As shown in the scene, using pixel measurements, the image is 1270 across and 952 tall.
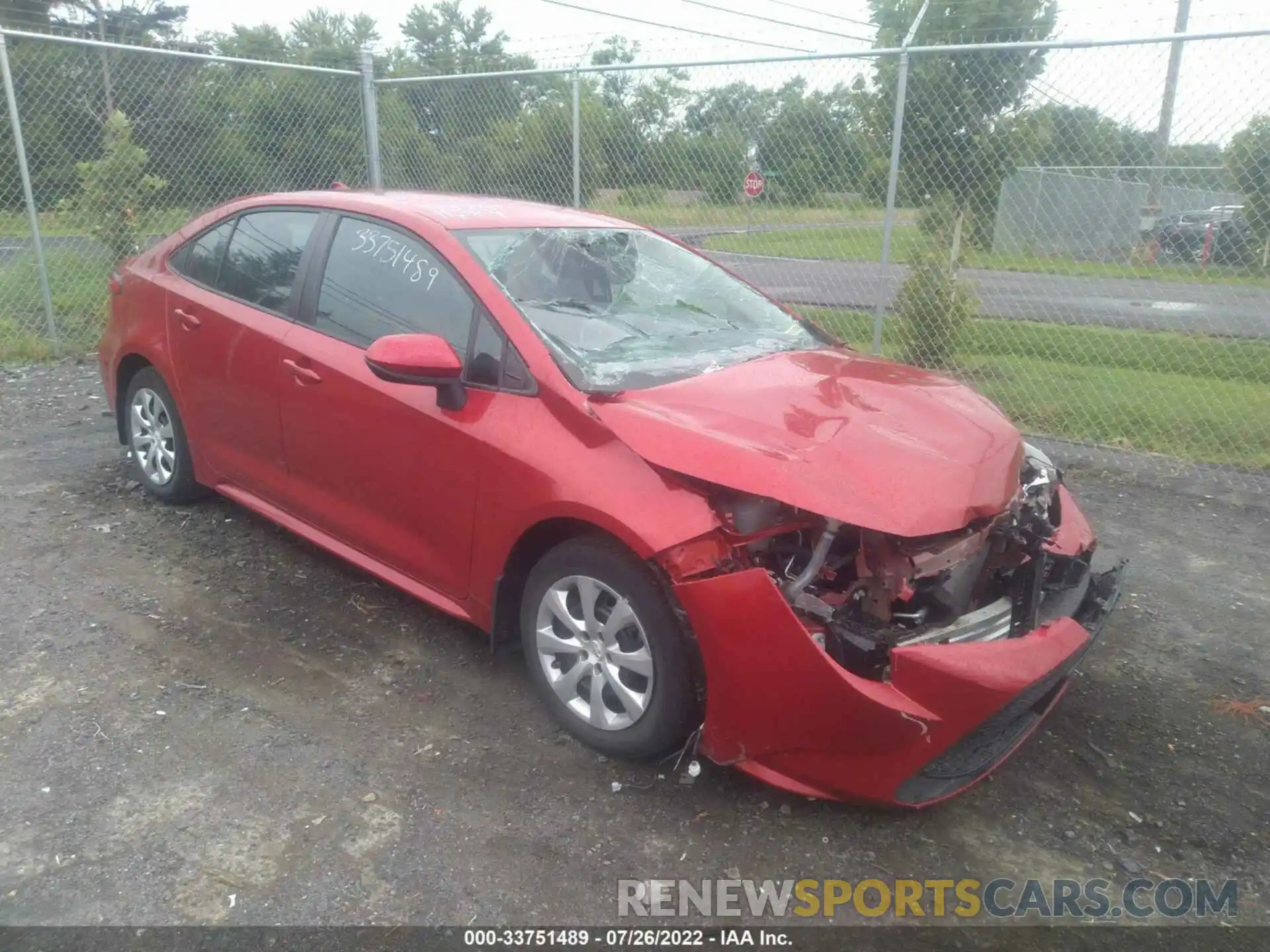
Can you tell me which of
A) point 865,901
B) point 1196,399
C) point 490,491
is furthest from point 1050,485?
point 1196,399

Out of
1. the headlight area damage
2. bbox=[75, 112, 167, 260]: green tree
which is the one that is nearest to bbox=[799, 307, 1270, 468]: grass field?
the headlight area damage

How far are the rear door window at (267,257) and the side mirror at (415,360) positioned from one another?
1.07 meters

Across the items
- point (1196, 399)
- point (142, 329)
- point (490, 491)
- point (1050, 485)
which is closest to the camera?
point (490, 491)

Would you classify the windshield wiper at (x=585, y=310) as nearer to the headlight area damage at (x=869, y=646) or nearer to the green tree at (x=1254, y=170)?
the headlight area damage at (x=869, y=646)

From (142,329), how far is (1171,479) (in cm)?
597

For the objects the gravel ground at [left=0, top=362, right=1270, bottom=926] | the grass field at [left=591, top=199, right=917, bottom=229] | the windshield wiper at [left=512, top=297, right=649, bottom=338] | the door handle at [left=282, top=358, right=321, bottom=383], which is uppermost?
the grass field at [left=591, top=199, right=917, bottom=229]

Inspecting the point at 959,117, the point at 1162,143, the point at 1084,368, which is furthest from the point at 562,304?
the point at 1084,368

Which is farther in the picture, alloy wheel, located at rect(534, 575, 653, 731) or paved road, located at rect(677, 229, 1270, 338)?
paved road, located at rect(677, 229, 1270, 338)

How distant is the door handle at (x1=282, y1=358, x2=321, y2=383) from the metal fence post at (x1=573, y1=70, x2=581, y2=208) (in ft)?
14.1

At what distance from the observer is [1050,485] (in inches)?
132

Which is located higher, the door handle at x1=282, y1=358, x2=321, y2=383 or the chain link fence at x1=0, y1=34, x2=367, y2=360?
the chain link fence at x1=0, y1=34, x2=367, y2=360

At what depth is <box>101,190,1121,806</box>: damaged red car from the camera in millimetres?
2582

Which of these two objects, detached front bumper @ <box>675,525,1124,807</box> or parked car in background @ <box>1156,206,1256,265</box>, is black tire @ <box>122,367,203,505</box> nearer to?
detached front bumper @ <box>675,525,1124,807</box>

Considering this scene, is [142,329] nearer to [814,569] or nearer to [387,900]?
[387,900]
